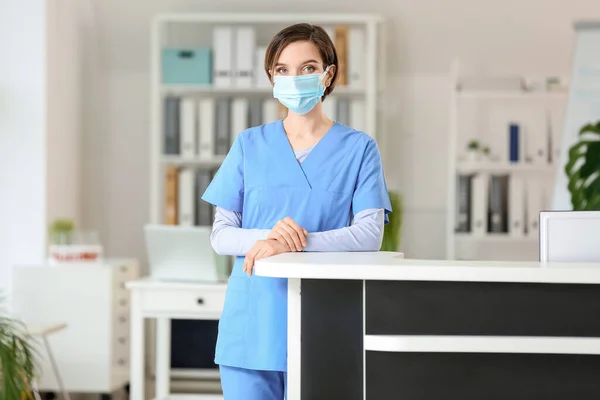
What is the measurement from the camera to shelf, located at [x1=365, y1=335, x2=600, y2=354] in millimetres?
1599

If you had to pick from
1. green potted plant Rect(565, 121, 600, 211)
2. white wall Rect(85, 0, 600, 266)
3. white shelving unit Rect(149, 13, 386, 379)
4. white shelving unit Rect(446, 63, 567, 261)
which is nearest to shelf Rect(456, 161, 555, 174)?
white shelving unit Rect(446, 63, 567, 261)

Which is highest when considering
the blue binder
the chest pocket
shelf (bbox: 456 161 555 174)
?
the blue binder

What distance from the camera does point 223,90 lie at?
497cm

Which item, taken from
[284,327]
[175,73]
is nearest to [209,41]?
[175,73]

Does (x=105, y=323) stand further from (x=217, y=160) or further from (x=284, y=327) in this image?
(x=284, y=327)

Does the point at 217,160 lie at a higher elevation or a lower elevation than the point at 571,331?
higher

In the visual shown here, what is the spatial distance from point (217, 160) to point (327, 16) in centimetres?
90

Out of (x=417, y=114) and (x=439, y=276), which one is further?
(x=417, y=114)

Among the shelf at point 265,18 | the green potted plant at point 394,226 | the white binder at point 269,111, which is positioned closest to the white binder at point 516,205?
the green potted plant at point 394,226

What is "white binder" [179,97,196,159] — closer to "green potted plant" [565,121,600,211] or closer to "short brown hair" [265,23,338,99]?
"green potted plant" [565,121,600,211]

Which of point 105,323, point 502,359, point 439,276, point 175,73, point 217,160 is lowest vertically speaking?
point 105,323

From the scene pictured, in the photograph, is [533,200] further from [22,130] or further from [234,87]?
[22,130]

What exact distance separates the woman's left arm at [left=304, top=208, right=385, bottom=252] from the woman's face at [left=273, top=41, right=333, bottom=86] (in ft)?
1.00

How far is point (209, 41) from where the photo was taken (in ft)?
16.9
